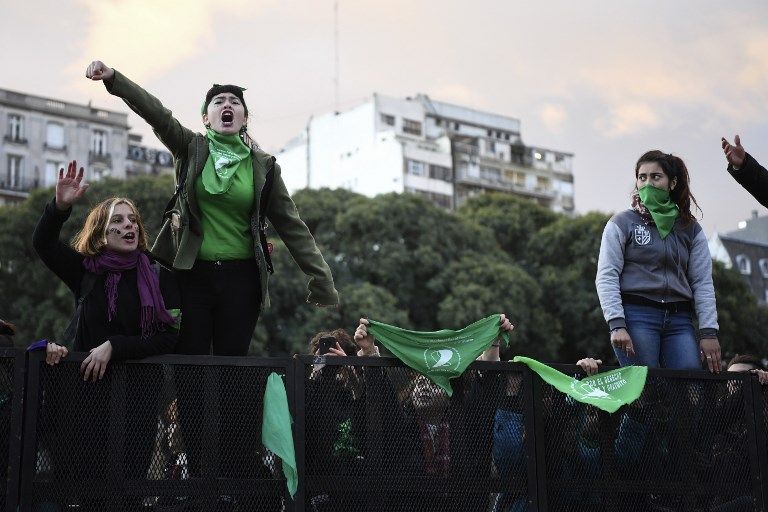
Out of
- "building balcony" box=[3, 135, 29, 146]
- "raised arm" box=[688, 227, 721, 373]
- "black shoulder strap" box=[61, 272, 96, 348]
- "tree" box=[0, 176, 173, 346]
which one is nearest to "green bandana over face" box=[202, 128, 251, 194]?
"black shoulder strap" box=[61, 272, 96, 348]

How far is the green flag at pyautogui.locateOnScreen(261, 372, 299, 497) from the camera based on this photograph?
5355mm

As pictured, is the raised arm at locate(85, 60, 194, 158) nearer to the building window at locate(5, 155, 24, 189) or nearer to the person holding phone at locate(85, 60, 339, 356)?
the person holding phone at locate(85, 60, 339, 356)

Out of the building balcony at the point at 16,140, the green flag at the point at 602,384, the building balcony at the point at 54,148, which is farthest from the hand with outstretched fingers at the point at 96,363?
the building balcony at the point at 54,148

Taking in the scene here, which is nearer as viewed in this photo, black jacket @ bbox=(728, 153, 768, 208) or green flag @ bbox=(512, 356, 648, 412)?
green flag @ bbox=(512, 356, 648, 412)

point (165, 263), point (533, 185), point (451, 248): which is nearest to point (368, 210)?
point (451, 248)

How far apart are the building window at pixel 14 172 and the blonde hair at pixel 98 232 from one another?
6283cm

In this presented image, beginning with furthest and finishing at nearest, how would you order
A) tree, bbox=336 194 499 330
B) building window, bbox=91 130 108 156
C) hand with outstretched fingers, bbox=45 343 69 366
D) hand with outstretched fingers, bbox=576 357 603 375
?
building window, bbox=91 130 108 156, tree, bbox=336 194 499 330, hand with outstretched fingers, bbox=576 357 603 375, hand with outstretched fingers, bbox=45 343 69 366

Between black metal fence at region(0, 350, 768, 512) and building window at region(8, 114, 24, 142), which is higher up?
building window at region(8, 114, 24, 142)

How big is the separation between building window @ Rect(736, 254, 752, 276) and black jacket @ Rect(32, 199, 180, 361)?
3004 inches

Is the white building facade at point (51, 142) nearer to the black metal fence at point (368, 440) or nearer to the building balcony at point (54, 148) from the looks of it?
the building balcony at point (54, 148)

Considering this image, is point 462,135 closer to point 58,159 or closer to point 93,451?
point 58,159

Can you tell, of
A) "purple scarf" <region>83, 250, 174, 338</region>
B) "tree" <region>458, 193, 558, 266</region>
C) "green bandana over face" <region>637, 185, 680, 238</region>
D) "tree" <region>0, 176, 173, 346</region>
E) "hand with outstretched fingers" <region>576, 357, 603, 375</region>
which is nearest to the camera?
"purple scarf" <region>83, 250, 174, 338</region>

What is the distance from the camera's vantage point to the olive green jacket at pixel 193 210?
19.4 ft

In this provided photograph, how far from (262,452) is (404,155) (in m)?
67.0
